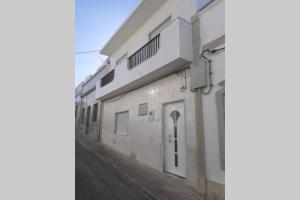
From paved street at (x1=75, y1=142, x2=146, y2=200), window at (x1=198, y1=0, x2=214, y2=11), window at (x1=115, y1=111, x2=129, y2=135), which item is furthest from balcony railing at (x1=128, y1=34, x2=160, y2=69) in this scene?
paved street at (x1=75, y1=142, x2=146, y2=200)

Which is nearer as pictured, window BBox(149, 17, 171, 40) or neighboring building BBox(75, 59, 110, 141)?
window BBox(149, 17, 171, 40)

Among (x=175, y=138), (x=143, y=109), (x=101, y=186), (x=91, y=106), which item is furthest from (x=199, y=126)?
(x=91, y=106)

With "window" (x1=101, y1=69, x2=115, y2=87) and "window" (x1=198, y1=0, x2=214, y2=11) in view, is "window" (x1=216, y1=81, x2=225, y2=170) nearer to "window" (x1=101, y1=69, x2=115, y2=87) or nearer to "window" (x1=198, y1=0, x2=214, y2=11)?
"window" (x1=198, y1=0, x2=214, y2=11)

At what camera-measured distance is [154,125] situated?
6613 millimetres

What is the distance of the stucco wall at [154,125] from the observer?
16.6ft

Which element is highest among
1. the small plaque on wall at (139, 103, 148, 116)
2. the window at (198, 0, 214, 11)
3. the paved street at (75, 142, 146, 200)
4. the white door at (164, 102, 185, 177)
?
the window at (198, 0, 214, 11)

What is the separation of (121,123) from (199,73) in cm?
620

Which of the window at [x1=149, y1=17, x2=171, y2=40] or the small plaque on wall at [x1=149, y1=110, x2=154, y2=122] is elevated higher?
the window at [x1=149, y1=17, x2=171, y2=40]

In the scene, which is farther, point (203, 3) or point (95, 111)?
point (95, 111)

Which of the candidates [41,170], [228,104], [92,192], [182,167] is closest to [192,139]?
[182,167]

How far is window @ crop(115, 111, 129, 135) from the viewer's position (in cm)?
938

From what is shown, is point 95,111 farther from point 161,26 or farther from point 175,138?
point 175,138

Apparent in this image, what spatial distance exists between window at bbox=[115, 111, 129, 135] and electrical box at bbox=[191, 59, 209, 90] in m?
5.12

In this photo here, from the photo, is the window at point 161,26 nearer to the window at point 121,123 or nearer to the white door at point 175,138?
the white door at point 175,138
